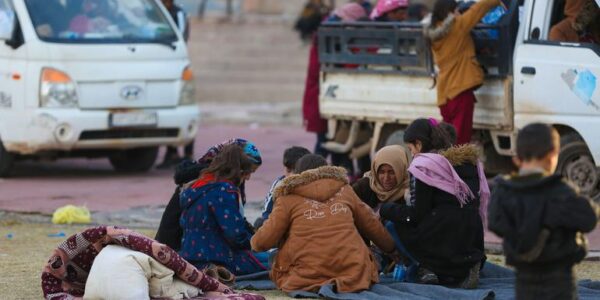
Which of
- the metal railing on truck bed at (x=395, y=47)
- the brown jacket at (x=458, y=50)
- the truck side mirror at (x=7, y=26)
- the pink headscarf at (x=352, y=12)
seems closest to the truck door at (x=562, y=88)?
the metal railing on truck bed at (x=395, y=47)

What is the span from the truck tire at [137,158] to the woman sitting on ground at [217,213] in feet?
23.6

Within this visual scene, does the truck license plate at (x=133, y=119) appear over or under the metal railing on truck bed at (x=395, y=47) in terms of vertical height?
under

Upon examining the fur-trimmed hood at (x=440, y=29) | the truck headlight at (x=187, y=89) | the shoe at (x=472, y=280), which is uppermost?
the fur-trimmed hood at (x=440, y=29)

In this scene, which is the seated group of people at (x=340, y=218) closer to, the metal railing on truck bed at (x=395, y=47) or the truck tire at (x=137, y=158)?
the metal railing on truck bed at (x=395, y=47)

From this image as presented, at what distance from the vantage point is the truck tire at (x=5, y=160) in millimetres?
14562

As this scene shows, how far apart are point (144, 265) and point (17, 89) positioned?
A: 6.67m

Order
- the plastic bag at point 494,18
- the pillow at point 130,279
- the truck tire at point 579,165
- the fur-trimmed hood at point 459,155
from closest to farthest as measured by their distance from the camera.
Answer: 1. the pillow at point 130,279
2. the fur-trimmed hood at point 459,155
3. the truck tire at point 579,165
4. the plastic bag at point 494,18

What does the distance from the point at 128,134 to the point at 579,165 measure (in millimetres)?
4928

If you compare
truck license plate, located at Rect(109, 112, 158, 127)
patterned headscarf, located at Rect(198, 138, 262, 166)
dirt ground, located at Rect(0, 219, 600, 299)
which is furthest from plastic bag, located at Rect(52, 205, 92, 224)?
patterned headscarf, located at Rect(198, 138, 262, 166)

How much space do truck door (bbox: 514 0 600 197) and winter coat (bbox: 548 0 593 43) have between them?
0.22 ft

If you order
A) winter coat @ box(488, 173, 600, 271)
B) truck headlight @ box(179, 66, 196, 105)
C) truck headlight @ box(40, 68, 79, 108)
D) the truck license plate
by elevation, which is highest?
winter coat @ box(488, 173, 600, 271)

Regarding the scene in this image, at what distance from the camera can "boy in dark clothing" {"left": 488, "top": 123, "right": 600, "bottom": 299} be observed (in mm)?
6219

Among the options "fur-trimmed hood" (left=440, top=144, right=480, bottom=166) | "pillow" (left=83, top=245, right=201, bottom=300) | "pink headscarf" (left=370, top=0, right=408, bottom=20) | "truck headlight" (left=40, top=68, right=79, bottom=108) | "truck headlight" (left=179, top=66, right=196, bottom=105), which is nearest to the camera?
"pillow" (left=83, top=245, right=201, bottom=300)

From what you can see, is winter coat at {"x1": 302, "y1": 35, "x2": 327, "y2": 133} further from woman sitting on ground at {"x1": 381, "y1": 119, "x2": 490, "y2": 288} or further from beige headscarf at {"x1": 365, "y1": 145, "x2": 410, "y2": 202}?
woman sitting on ground at {"x1": 381, "y1": 119, "x2": 490, "y2": 288}
